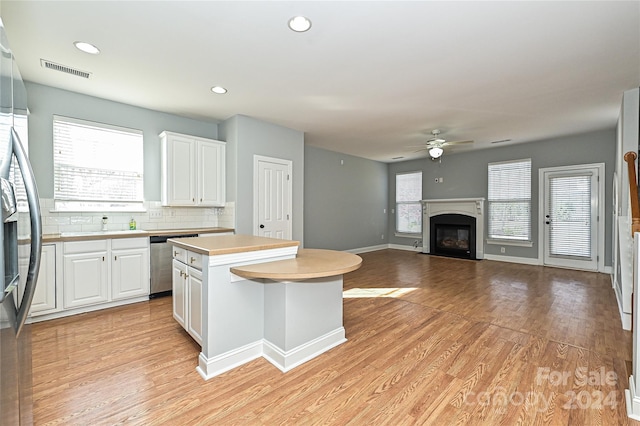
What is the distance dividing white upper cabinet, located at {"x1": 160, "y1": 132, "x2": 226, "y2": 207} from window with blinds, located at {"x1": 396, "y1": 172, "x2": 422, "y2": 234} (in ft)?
18.6

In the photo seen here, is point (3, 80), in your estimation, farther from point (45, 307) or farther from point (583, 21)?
point (583, 21)

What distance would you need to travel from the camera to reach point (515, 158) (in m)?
6.47

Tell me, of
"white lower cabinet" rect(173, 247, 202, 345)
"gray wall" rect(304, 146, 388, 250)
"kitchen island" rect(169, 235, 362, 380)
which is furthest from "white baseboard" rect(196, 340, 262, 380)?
"gray wall" rect(304, 146, 388, 250)

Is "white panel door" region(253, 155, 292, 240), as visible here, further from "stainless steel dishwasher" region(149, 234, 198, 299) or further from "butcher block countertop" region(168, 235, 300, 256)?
"butcher block countertop" region(168, 235, 300, 256)

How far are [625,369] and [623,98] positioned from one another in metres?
3.34

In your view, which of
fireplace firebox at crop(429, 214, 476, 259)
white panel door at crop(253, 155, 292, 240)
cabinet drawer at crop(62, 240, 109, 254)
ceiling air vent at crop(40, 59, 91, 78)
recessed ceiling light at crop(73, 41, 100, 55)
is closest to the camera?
recessed ceiling light at crop(73, 41, 100, 55)

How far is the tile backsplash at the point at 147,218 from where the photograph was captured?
11.6 feet

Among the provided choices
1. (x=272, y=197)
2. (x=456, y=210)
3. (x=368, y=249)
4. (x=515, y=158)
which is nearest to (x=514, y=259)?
(x=456, y=210)

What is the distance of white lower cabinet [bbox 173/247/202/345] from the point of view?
230 centimetres

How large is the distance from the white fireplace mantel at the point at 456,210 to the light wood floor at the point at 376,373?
3299 mm

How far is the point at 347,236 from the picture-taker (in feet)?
25.1

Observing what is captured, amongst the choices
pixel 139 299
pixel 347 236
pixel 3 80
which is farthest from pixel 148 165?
pixel 347 236

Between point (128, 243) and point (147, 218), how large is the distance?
28.4 inches

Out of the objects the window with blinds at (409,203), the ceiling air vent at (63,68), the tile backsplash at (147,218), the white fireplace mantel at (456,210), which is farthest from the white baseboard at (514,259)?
the ceiling air vent at (63,68)
